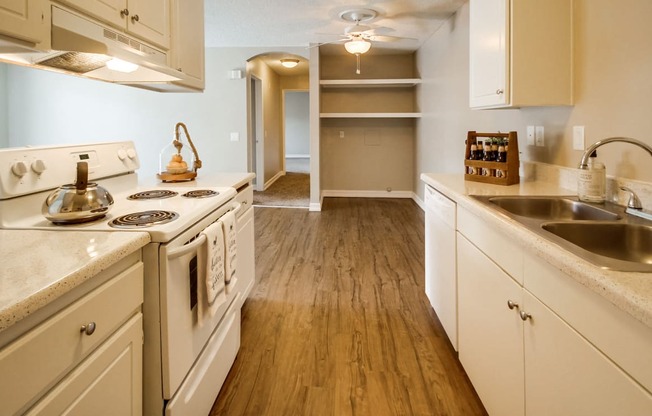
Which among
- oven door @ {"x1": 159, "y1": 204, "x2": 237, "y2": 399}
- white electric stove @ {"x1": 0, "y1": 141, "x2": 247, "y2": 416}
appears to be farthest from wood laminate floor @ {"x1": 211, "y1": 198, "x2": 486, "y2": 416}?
oven door @ {"x1": 159, "y1": 204, "x2": 237, "y2": 399}

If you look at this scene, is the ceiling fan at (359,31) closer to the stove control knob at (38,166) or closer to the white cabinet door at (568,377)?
the stove control knob at (38,166)

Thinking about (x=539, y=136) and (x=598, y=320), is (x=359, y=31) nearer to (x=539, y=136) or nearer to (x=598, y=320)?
(x=539, y=136)

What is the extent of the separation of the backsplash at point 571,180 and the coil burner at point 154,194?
190 cm

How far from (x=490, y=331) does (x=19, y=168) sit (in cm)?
174

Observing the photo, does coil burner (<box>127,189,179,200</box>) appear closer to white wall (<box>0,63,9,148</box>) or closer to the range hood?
the range hood

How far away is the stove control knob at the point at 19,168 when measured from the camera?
1380 mm

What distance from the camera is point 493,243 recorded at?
5.05 ft

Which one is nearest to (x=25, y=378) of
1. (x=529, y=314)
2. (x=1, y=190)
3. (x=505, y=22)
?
(x=1, y=190)

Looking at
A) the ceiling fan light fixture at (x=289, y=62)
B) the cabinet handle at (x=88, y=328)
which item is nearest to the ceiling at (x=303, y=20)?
the ceiling fan light fixture at (x=289, y=62)

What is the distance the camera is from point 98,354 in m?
0.98

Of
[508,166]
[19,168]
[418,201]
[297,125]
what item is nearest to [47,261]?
[19,168]

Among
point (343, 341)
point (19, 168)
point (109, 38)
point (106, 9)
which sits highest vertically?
point (106, 9)

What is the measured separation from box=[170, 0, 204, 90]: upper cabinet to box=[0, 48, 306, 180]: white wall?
12.5 ft

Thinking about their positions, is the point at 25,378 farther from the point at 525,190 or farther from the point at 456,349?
the point at 525,190
